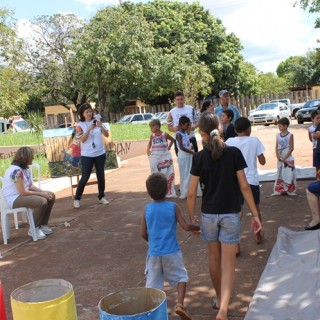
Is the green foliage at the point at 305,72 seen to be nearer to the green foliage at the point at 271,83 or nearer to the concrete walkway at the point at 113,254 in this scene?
the green foliage at the point at 271,83

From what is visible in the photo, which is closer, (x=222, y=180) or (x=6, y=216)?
(x=222, y=180)

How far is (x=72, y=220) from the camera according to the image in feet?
25.5

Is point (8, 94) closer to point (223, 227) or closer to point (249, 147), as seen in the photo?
point (249, 147)

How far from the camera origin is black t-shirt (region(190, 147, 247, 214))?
12.1 feet

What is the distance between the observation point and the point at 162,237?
3797 millimetres

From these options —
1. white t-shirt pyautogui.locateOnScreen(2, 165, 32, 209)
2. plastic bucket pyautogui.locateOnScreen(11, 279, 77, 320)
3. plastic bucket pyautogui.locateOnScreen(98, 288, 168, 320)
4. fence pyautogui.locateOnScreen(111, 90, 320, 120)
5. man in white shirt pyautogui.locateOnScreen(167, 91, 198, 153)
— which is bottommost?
plastic bucket pyautogui.locateOnScreen(98, 288, 168, 320)

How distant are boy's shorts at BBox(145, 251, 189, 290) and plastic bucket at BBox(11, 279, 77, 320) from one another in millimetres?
996

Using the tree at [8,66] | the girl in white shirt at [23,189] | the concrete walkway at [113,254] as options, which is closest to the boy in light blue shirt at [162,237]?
the concrete walkway at [113,254]

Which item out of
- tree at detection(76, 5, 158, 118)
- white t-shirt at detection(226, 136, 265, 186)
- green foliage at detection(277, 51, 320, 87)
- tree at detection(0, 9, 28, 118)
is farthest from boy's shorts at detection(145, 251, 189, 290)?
green foliage at detection(277, 51, 320, 87)

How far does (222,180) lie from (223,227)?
1.21 feet

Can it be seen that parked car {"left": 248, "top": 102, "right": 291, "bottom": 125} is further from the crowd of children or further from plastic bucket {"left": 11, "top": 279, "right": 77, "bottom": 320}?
plastic bucket {"left": 11, "top": 279, "right": 77, "bottom": 320}

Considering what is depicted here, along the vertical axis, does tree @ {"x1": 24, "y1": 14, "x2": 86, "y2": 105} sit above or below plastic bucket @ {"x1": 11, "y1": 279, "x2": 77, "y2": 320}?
above

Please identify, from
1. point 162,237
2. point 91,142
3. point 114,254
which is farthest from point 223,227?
point 91,142

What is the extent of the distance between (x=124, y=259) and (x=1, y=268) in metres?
1.51
